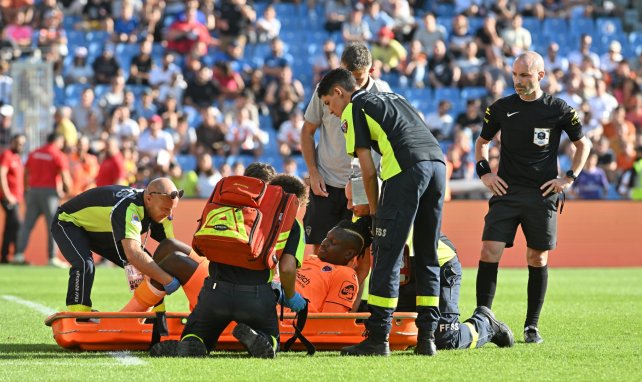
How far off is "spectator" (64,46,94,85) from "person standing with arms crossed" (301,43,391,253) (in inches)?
571

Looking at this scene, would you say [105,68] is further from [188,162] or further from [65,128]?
[188,162]

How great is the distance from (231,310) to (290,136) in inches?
583

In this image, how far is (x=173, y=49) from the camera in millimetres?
24484

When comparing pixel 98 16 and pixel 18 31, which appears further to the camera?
pixel 98 16

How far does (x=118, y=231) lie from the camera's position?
8430mm

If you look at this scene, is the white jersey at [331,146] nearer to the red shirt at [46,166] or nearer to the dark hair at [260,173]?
the dark hair at [260,173]

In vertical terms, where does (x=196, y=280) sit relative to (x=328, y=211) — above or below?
below

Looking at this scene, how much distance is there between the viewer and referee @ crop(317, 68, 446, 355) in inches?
302

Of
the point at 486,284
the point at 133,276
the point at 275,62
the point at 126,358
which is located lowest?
the point at 126,358

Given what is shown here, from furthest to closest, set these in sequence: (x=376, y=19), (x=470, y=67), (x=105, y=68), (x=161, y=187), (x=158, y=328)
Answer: (x=376, y=19)
(x=470, y=67)
(x=105, y=68)
(x=161, y=187)
(x=158, y=328)

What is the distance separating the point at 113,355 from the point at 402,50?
17.1 m

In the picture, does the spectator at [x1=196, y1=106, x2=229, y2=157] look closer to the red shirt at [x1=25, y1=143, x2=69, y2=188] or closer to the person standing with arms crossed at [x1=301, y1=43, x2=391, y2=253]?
the red shirt at [x1=25, y1=143, x2=69, y2=188]

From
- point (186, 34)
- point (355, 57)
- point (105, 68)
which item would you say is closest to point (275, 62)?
point (186, 34)

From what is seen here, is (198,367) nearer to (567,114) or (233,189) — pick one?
(233,189)
